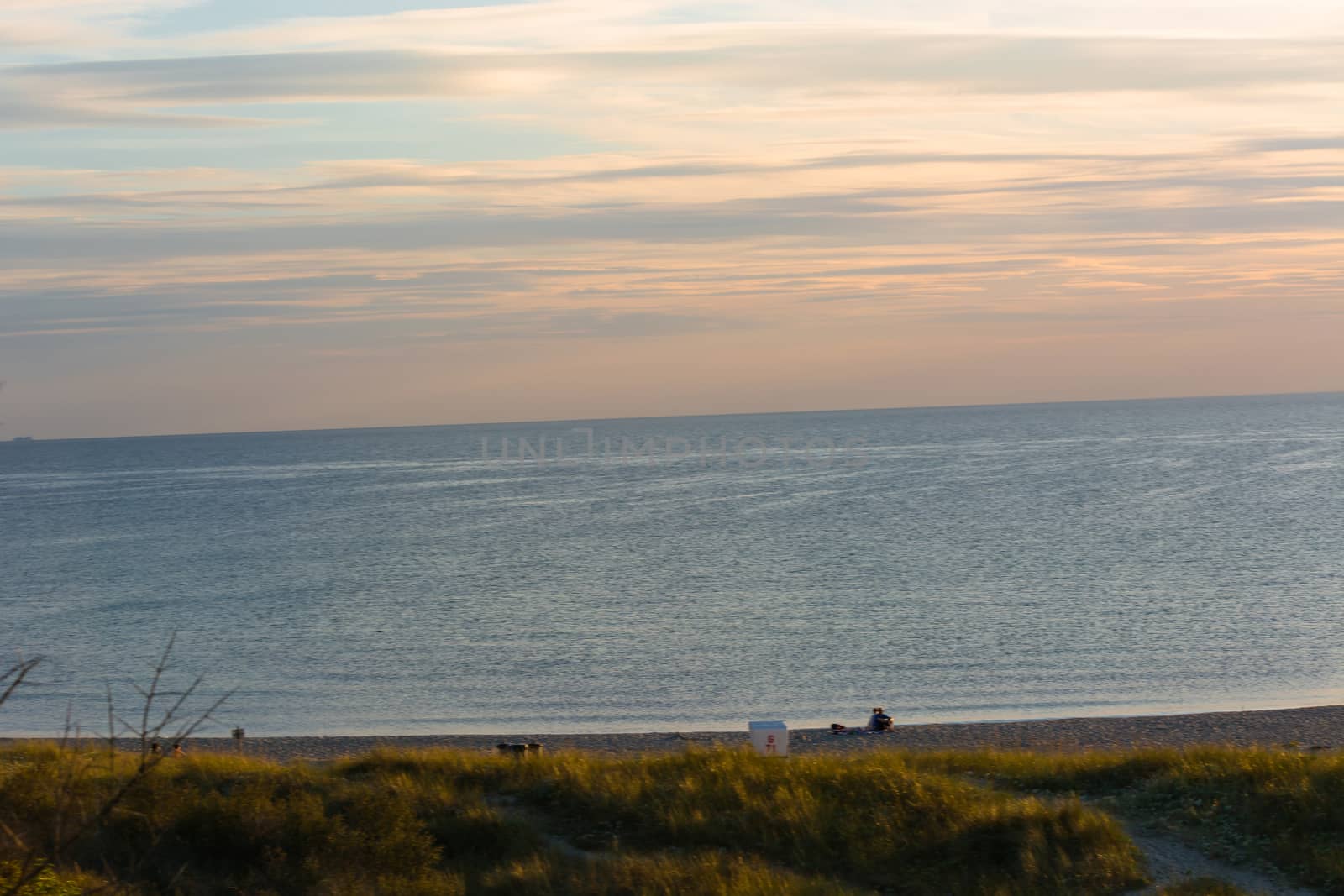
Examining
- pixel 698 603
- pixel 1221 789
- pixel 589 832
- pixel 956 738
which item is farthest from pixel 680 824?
pixel 698 603

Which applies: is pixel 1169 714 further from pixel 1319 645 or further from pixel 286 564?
pixel 286 564

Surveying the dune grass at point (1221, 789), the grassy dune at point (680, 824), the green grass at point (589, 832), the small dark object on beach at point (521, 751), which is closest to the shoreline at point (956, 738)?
the small dark object on beach at point (521, 751)

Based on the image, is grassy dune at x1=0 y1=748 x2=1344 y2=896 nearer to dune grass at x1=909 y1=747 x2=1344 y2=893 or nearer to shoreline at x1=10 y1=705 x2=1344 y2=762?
dune grass at x1=909 y1=747 x2=1344 y2=893

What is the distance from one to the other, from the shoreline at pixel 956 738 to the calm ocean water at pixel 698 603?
6.47 ft

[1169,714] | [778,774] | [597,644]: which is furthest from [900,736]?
[597,644]

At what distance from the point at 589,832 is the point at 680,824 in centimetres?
96

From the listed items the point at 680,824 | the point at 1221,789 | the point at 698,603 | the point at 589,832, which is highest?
the point at 1221,789

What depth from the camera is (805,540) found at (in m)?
66.6

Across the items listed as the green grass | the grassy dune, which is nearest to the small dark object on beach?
the grassy dune

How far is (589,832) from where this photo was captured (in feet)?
42.4

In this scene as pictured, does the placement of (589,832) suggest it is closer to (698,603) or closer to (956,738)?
(956,738)

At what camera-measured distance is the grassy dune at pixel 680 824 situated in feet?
37.2

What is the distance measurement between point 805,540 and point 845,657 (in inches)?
→ 1282

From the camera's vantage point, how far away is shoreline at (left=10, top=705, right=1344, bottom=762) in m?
21.4
